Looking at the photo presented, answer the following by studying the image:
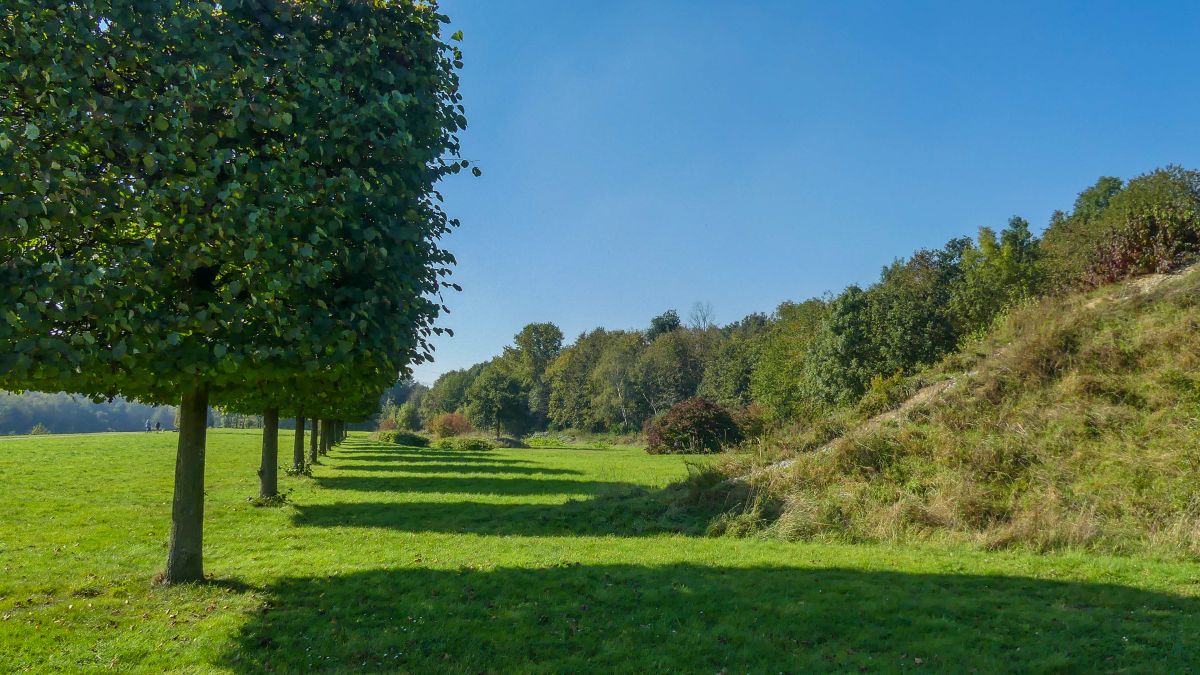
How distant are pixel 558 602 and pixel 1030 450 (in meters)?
11.5

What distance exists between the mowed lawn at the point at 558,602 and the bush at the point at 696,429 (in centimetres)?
2852

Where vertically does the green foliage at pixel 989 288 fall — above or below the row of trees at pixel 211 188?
above

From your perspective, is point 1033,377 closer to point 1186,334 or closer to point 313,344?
point 1186,334

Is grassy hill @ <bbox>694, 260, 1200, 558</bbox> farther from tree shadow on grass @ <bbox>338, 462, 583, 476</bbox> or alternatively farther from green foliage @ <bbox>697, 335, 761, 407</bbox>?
green foliage @ <bbox>697, 335, 761, 407</bbox>

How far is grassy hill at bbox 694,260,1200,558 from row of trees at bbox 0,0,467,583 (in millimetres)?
10321

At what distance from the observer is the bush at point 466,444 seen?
180 ft

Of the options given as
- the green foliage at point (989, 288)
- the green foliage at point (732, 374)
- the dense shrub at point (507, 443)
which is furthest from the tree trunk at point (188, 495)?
the green foliage at point (732, 374)

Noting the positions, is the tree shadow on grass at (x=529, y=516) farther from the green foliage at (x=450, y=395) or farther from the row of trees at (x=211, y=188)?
the green foliage at (x=450, y=395)

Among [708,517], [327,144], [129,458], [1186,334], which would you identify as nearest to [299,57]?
[327,144]

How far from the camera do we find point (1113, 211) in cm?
3114

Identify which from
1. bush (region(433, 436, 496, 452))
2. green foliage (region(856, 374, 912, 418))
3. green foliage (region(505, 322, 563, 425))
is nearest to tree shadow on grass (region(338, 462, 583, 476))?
green foliage (region(856, 374, 912, 418))

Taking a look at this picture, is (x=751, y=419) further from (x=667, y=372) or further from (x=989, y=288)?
(x=667, y=372)

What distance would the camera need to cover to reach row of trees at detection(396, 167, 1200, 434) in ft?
72.5

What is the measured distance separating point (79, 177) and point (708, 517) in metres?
13.4
